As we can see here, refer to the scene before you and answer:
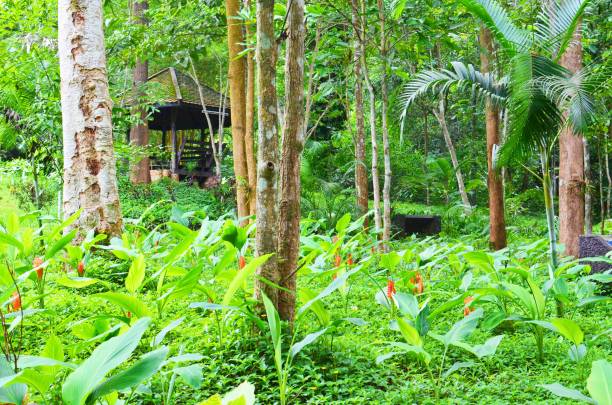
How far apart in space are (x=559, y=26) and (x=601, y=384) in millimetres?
3239

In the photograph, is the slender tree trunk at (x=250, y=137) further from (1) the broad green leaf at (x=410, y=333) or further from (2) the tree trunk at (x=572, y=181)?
(1) the broad green leaf at (x=410, y=333)

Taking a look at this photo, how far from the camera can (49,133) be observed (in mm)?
6508

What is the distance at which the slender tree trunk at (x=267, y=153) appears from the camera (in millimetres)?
2727

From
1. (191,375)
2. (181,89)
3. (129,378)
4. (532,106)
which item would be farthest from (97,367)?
(181,89)

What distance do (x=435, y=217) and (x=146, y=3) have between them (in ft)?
31.0

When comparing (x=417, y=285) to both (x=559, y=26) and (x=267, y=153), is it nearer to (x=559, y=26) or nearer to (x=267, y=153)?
(x=267, y=153)

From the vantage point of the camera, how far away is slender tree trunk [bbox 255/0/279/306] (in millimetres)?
2727

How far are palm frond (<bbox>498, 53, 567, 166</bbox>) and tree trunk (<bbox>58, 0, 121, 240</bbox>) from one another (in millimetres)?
3193

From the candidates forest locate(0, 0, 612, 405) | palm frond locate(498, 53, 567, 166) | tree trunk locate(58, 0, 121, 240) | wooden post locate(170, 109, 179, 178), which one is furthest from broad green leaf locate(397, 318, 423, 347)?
wooden post locate(170, 109, 179, 178)

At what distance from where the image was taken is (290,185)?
2789mm

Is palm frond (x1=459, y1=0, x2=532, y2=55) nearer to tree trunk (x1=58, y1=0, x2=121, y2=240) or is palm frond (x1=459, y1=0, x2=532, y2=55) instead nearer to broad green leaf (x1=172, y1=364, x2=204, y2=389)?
tree trunk (x1=58, y1=0, x2=121, y2=240)

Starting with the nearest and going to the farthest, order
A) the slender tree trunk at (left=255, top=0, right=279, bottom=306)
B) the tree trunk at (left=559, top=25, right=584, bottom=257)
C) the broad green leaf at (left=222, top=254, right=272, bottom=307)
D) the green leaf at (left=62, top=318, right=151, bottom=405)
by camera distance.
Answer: the green leaf at (left=62, top=318, right=151, bottom=405), the broad green leaf at (left=222, top=254, right=272, bottom=307), the slender tree trunk at (left=255, top=0, right=279, bottom=306), the tree trunk at (left=559, top=25, right=584, bottom=257)

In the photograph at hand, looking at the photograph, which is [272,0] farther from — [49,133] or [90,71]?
[49,133]

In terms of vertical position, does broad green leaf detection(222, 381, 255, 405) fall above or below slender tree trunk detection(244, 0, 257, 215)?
below
